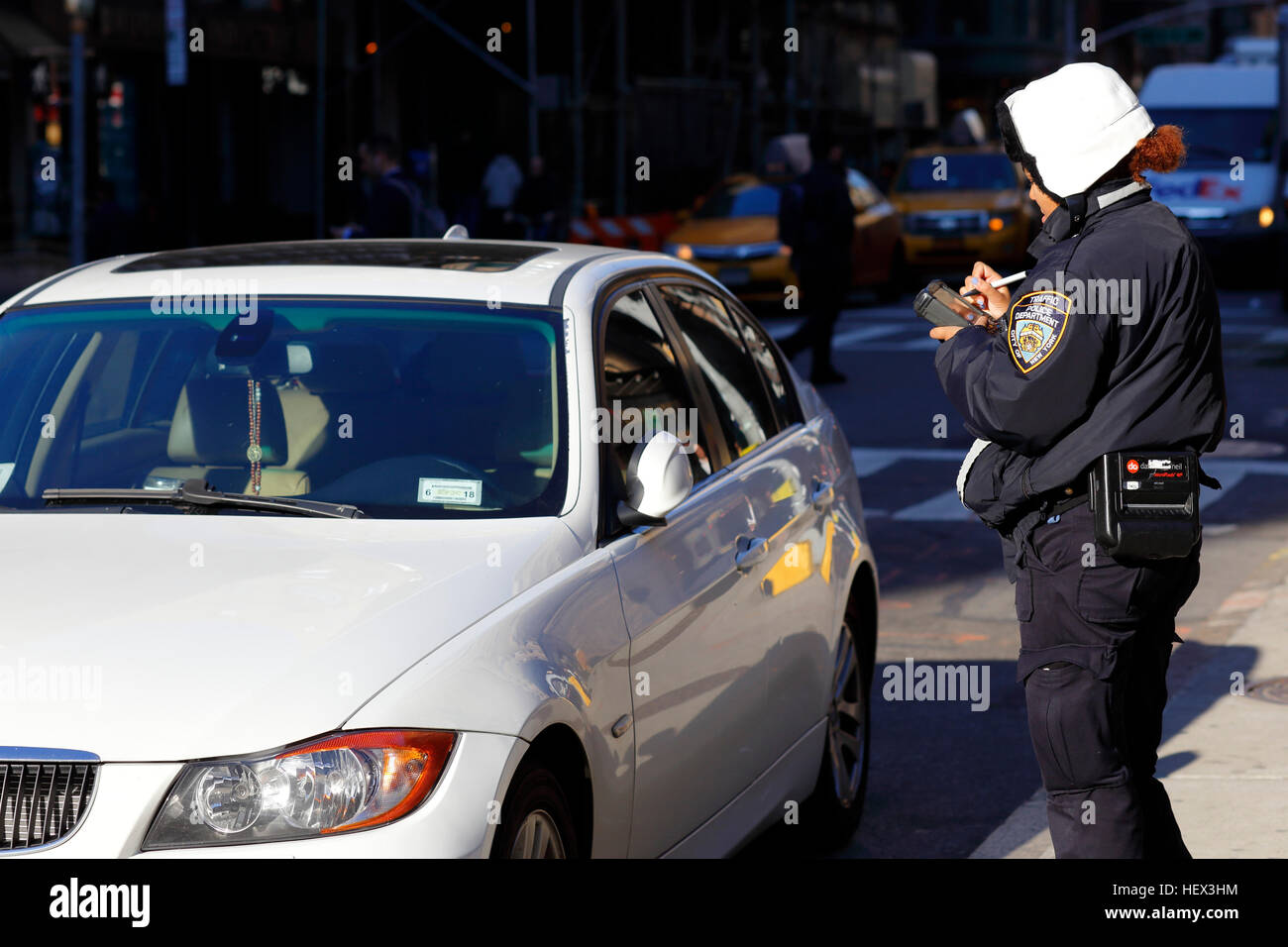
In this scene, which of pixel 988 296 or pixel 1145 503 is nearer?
pixel 1145 503

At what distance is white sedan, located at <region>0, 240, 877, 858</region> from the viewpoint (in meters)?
3.06

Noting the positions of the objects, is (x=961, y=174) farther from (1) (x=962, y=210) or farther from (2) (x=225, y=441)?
(2) (x=225, y=441)

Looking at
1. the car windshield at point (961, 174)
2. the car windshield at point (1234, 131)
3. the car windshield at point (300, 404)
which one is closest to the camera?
the car windshield at point (300, 404)

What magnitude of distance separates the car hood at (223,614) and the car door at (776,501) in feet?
3.25

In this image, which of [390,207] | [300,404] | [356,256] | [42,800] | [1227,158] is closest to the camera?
[42,800]

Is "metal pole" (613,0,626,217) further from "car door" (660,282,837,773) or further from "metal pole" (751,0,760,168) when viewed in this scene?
"car door" (660,282,837,773)

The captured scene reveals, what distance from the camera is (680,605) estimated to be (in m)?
Result: 4.13

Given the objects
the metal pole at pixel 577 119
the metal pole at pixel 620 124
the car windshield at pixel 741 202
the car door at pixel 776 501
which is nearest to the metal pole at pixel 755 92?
the metal pole at pixel 620 124

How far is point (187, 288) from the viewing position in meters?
4.55

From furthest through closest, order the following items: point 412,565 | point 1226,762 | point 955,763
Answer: point 955,763 → point 1226,762 → point 412,565

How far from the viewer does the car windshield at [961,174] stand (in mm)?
27750

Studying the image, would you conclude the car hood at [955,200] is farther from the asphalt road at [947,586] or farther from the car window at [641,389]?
the car window at [641,389]

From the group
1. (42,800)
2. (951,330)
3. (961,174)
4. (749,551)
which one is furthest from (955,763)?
(961,174)

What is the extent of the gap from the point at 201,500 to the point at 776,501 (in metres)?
1.59
